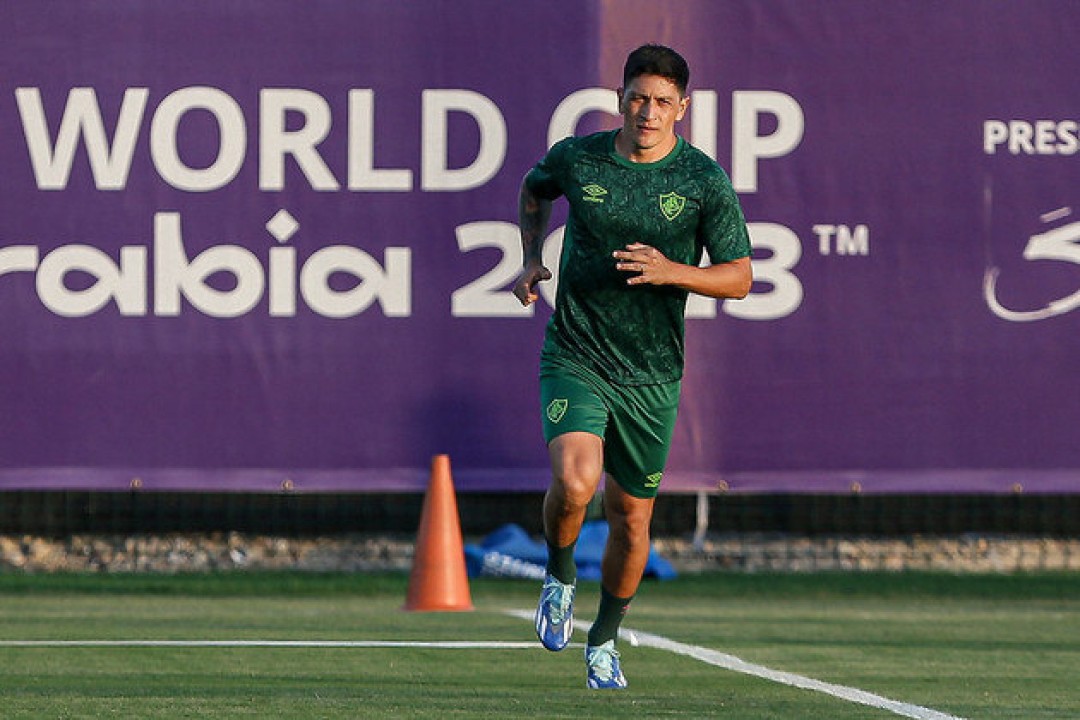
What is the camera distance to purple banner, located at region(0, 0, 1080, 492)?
485 inches

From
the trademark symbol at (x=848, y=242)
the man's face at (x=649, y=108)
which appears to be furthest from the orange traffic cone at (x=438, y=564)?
the man's face at (x=649, y=108)

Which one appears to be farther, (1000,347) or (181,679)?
(1000,347)

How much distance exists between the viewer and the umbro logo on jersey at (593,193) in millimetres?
6852

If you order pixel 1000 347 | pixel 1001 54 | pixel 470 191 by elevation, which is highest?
pixel 1001 54

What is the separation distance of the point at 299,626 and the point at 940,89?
15.7 feet

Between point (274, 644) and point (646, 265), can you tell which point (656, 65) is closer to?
point (646, 265)

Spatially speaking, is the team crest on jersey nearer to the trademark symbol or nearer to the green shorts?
the green shorts

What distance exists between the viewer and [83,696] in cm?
666

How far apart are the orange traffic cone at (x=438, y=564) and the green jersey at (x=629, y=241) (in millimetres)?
4070

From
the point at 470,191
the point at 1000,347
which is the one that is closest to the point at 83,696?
the point at 470,191

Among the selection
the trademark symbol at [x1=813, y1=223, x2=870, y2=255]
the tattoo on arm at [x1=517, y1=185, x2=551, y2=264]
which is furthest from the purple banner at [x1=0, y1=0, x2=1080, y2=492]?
the tattoo on arm at [x1=517, y1=185, x2=551, y2=264]

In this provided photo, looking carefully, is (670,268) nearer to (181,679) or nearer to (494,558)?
(181,679)

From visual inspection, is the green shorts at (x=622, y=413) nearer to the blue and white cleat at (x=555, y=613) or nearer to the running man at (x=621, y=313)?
the running man at (x=621, y=313)

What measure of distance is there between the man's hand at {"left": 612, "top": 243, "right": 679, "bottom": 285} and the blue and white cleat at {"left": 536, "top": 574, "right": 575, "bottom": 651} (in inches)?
37.5
